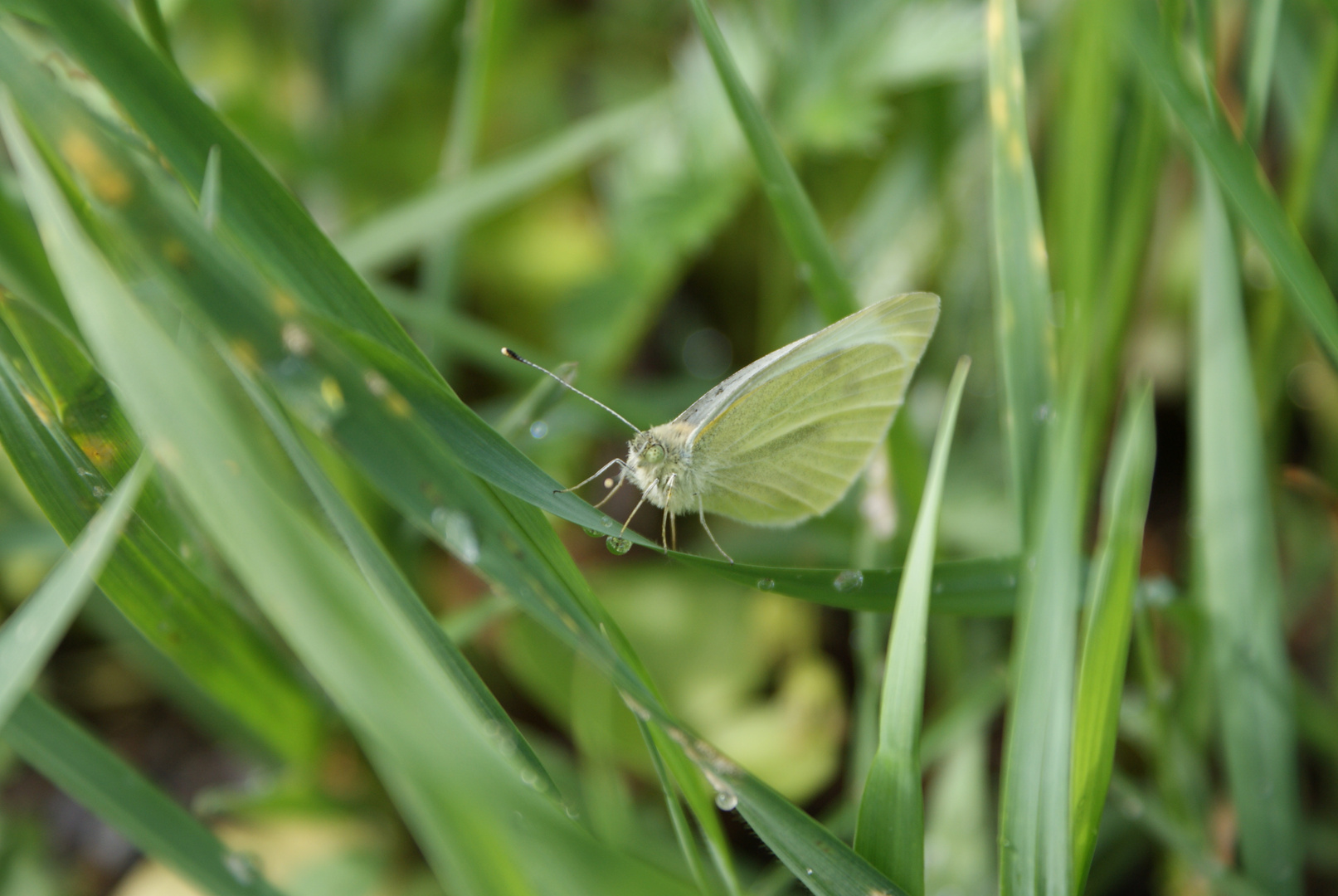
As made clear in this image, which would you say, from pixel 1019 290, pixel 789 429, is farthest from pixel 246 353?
pixel 789 429

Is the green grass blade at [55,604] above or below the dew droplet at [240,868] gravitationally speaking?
above

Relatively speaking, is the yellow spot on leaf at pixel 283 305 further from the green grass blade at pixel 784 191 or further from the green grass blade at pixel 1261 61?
the green grass blade at pixel 1261 61

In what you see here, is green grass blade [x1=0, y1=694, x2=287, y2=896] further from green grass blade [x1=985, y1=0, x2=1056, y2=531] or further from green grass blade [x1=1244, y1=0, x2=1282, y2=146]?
green grass blade [x1=1244, y1=0, x2=1282, y2=146]

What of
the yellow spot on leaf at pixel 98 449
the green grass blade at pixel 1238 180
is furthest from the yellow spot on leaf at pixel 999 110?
the yellow spot on leaf at pixel 98 449

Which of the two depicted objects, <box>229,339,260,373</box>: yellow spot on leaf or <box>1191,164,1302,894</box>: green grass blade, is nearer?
<box>229,339,260,373</box>: yellow spot on leaf

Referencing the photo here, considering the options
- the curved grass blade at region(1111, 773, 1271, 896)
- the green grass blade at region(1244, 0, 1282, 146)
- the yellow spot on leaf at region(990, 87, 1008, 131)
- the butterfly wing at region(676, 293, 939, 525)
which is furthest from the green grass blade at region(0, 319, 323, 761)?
the green grass blade at region(1244, 0, 1282, 146)

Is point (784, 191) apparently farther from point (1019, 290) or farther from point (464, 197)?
point (464, 197)
